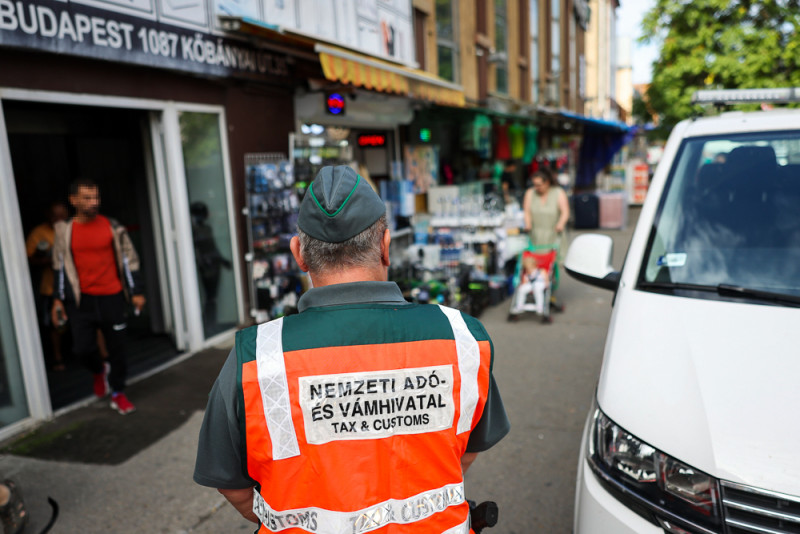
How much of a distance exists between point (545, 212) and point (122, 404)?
17.1 ft

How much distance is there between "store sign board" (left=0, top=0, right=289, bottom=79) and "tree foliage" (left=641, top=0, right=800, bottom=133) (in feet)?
31.3

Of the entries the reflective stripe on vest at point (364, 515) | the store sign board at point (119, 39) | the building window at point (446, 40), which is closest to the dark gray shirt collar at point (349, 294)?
the reflective stripe on vest at point (364, 515)

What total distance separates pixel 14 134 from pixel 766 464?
815cm

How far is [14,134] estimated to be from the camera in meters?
7.16

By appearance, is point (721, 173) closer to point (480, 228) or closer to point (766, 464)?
point (766, 464)

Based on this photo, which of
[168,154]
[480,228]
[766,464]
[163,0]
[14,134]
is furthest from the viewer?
[480,228]

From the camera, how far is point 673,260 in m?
2.82

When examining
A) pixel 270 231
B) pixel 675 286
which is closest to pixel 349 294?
pixel 675 286

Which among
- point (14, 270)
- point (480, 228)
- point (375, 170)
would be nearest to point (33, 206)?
point (14, 270)

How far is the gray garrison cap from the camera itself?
1484 mm

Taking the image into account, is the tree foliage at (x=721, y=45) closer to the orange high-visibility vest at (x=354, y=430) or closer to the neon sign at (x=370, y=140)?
the neon sign at (x=370, y=140)

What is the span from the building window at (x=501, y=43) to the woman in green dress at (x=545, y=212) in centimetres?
889

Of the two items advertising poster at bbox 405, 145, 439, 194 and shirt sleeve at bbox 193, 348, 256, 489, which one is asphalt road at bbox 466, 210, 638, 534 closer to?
shirt sleeve at bbox 193, 348, 256, 489

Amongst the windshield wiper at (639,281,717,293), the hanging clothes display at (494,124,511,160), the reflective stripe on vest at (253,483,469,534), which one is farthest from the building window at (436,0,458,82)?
the reflective stripe on vest at (253,483,469,534)
